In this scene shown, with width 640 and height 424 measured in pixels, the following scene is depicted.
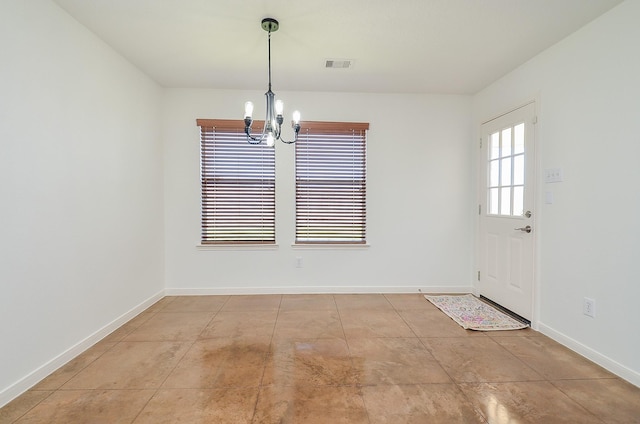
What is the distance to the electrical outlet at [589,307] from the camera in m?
2.21

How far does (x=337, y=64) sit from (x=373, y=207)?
176cm

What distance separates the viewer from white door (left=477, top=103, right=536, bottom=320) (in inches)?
111

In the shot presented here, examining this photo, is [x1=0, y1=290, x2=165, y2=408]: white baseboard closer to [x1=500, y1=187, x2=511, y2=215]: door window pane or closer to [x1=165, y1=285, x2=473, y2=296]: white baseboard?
[x1=165, y1=285, x2=473, y2=296]: white baseboard

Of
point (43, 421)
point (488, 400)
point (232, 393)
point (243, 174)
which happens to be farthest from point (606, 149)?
point (43, 421)

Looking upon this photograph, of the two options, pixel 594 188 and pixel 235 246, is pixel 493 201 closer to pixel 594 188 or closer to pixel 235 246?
pixel 594 188

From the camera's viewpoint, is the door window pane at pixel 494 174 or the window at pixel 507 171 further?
the door window pane at pixel 494 174

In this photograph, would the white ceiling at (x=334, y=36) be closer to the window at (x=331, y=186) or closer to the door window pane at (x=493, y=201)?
the window at (x=331, y=186)

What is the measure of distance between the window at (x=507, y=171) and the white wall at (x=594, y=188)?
26 centimetres

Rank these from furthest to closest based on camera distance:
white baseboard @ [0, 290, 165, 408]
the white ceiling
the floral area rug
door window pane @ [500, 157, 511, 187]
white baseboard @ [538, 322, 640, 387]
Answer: door window pane @ [500, 157, 511, 187] < the floral area rug < the white ceiling < white baseboard @ [538, 322, 640, 387] < white baseboard @ [0, 290, 165, 408]

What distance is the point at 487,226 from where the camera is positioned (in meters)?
3.47

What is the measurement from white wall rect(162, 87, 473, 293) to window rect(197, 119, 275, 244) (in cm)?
11

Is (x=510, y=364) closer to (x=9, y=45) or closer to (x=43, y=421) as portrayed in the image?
(x=43, y=421)

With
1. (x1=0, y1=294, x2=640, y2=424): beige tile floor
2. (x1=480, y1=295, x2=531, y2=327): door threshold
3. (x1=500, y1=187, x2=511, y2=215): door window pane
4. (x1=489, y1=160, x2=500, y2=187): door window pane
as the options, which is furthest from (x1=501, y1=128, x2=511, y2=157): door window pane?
(x1=0, y1=294, x2=640, y2=424): beige tile floor

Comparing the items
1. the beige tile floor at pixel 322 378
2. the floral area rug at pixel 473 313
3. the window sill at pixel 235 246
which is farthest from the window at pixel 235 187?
the floral area rug at pixel 473 313
